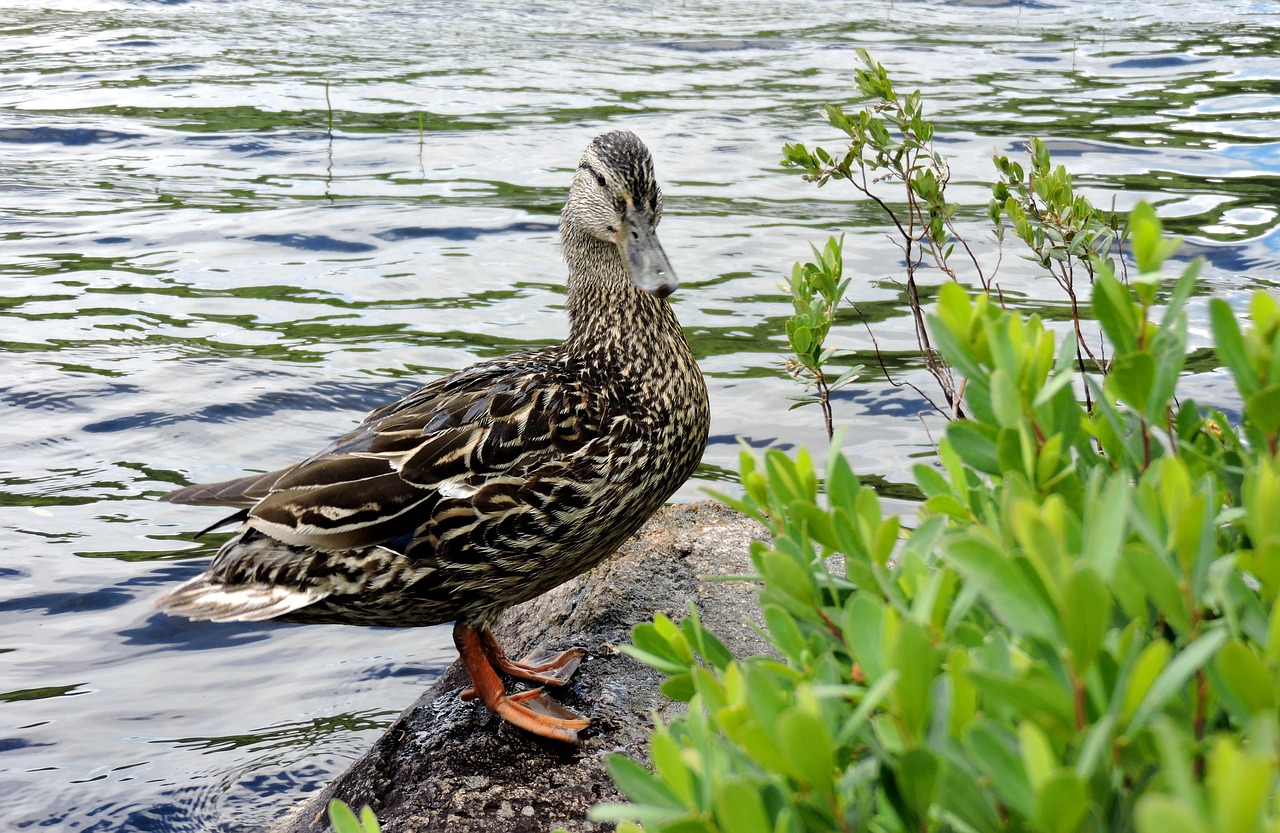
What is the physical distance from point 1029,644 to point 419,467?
287cm

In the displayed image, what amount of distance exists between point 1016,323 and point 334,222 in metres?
9.16

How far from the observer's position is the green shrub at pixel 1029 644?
1.05m

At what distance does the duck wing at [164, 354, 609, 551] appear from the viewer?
3.84 meters

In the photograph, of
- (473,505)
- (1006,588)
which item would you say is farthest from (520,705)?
(1006,588)

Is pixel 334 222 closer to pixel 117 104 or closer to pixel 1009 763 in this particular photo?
pixel 117 104

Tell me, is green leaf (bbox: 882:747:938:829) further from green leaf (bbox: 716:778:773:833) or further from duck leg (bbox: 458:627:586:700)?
duck leg (bbox: 458:627:586:700)

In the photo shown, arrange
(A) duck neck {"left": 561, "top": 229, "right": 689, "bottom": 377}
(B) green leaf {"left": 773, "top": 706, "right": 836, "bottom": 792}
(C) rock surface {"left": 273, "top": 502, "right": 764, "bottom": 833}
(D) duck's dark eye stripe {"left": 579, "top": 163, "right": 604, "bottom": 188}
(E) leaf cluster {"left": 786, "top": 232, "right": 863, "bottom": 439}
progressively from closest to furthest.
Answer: (B) green leaf {"left": 773, "top": 706, "right": 836, "bottom": 792}
(C) rock surface {"left": 273, "top": 502, "right": 764, "bottom": 833}
(E) leaf cluster {"left": 786, "top": 232, "right": 863, "bottom": 439}
(A) duck neck {"left": 561, "top": 229, "right": 689, "bottom": 377}
(D) duck's dark eye stripe {"left": 579, "top": 163, "right": 604, "bottom": 188}

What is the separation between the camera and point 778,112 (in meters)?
12.6

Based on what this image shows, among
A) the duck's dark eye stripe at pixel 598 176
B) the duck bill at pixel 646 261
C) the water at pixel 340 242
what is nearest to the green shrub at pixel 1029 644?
the duck bill at pixel 646 261

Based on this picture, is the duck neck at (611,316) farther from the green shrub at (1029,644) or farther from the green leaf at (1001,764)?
the green leaf at (1001,764)

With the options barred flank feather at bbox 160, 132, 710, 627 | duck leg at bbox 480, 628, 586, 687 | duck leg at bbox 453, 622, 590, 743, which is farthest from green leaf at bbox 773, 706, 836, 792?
duck leg at bbox 480, 628, 586, 687

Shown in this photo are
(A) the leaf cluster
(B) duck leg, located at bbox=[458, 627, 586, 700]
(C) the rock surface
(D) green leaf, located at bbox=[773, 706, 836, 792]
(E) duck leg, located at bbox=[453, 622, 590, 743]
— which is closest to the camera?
(D) green leaf, located at bbox=[773, 706, 836, 792]

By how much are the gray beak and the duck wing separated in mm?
508

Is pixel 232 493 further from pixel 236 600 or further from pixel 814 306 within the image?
pixel 814 306
